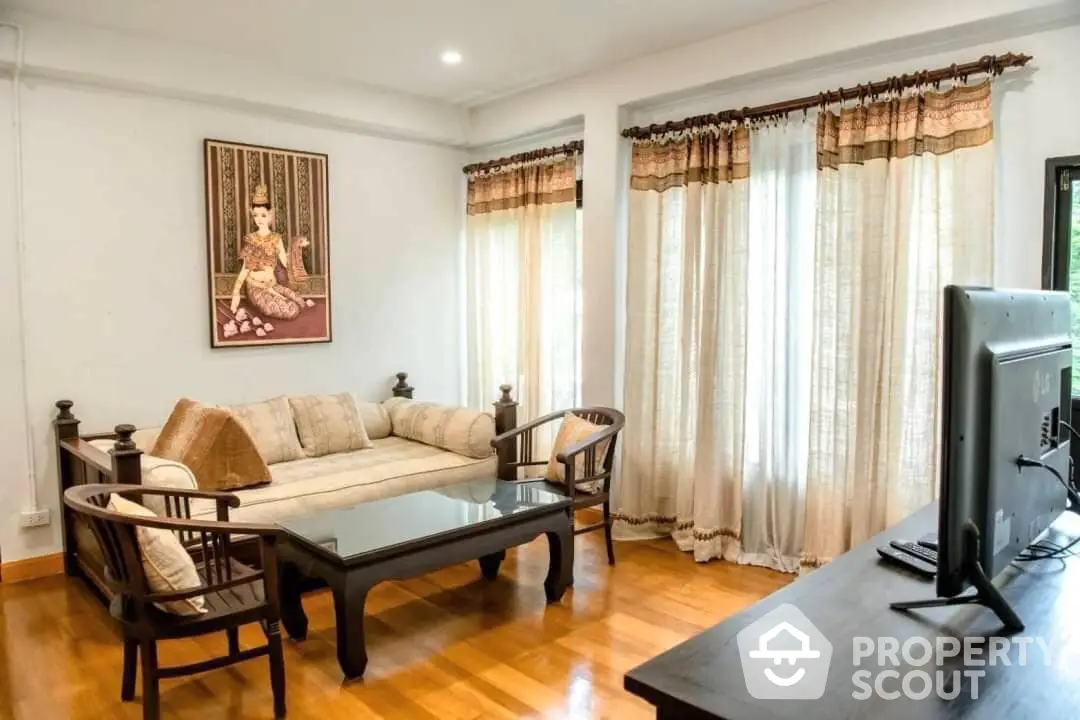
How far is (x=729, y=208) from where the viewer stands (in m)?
3.84

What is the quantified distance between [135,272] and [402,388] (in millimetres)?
1777

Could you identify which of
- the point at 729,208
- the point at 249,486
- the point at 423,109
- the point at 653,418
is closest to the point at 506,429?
the point at 653,418

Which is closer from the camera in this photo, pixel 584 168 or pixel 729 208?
pixel 729 208

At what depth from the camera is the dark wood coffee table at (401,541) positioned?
265cm

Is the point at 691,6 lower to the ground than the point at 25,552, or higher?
higher

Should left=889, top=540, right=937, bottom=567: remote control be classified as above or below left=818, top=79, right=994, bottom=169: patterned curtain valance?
below

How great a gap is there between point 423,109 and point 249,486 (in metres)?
2.77

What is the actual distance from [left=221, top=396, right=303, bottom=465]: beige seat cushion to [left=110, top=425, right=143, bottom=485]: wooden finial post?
933 mm

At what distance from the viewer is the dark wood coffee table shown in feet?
8.71

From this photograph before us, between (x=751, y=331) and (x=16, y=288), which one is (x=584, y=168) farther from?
(x=16, y=288)

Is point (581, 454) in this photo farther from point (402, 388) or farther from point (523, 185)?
point (523, 185)

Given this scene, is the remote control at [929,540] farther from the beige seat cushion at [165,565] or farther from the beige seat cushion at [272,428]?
the beige seat cushion at [272,428]

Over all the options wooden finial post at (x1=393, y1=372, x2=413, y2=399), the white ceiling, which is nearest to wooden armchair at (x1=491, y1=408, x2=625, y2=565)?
wooden finial post at (x1=393, y1=372, x2=413, y2=399)

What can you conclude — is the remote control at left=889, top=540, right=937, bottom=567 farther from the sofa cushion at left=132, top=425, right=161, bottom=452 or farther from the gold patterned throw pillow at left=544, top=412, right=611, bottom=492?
the sofa cushion at left=132, top=425, right=161, bottom=452
